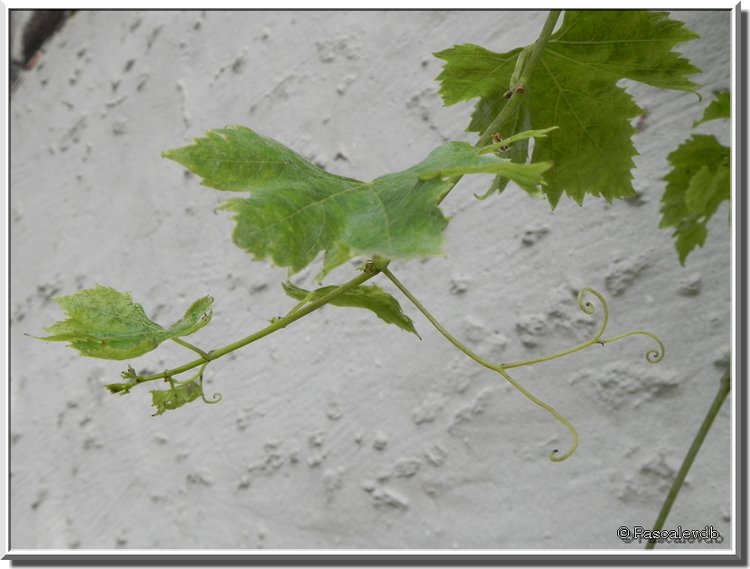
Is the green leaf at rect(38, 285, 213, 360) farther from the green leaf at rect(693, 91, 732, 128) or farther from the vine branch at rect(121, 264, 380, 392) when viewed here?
the green leaf at rect(693, 91, 732, 128)

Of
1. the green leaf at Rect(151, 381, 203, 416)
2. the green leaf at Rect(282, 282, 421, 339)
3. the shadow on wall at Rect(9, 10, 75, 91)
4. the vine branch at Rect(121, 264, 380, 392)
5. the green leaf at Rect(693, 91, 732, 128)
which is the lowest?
the green leaf at Rect(151, 381, 203, 416)

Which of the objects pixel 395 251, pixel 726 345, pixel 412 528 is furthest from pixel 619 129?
pixel 412 528

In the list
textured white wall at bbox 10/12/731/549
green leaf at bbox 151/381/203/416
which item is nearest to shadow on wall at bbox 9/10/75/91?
textured white wall at bbox 10/12/731/549

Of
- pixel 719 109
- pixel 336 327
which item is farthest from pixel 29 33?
pixel 719 109

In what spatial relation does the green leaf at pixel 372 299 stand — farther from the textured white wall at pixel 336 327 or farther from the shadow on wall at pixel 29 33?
the shadow on wall at pixel 29 33

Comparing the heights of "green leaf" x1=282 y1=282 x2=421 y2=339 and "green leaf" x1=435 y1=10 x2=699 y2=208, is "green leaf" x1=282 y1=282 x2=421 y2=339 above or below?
below

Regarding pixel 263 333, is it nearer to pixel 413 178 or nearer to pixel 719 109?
pixel 413 178
